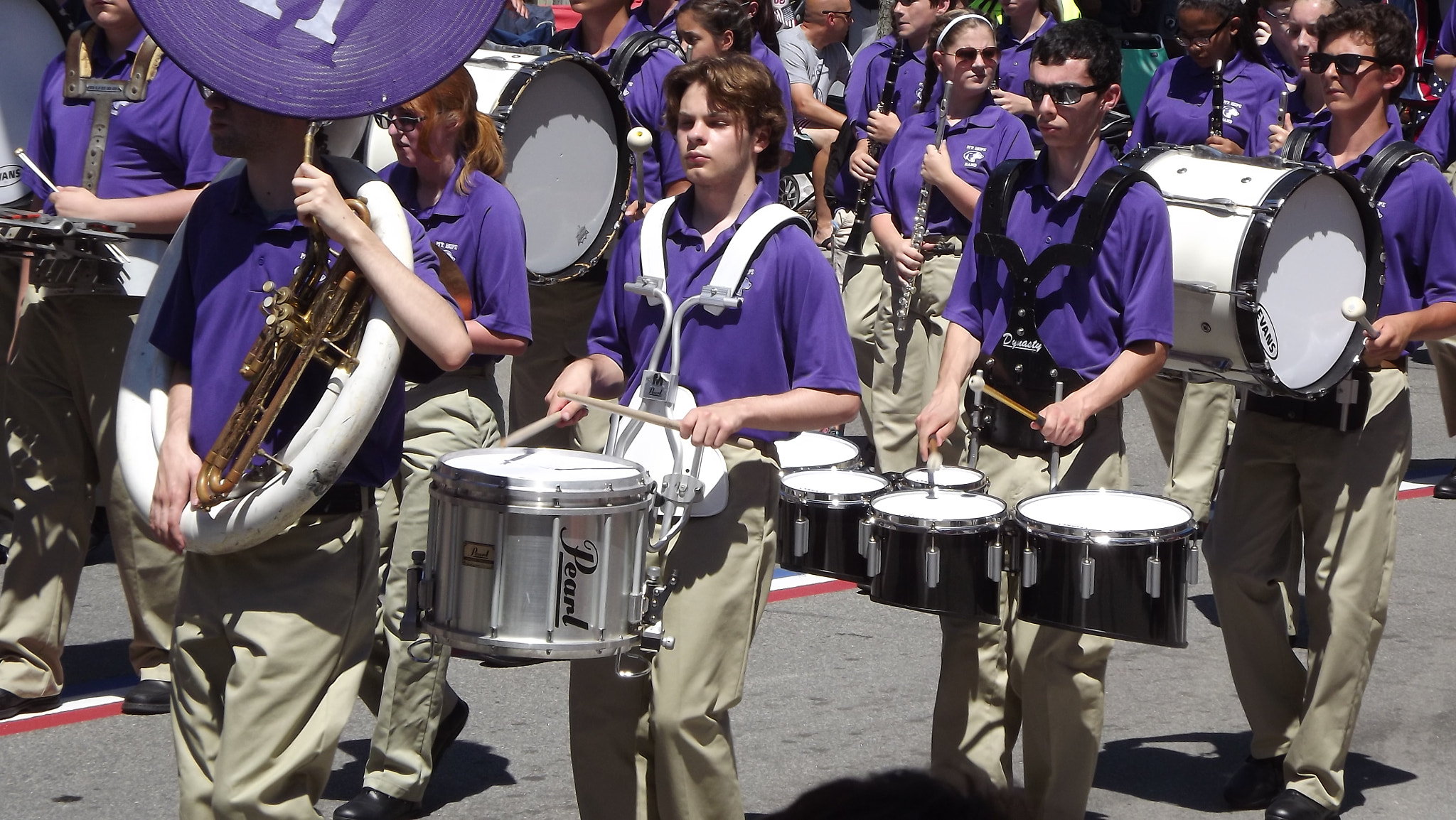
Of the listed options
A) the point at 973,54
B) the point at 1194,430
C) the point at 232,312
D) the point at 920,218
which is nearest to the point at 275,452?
the point at 232,312

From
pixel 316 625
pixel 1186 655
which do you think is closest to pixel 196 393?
pixel 316 625

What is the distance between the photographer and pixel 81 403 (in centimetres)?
602

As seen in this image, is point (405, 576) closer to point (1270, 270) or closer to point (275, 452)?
point (275, 452)

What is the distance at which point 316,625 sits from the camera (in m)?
3.81

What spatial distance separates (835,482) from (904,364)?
306 centimetres

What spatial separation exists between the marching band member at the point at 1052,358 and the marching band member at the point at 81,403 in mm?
2523

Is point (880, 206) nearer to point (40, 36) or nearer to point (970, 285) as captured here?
point (970, 285)

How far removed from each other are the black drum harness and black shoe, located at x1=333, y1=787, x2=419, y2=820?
1.94 metres

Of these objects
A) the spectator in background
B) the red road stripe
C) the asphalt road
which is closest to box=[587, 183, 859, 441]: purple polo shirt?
the asphalt road

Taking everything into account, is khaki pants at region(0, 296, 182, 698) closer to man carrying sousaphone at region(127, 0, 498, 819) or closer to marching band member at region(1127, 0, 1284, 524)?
man carrying sousaphone at region(127, 0, 498, 819)

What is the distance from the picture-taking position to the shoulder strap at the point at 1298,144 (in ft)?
18.8

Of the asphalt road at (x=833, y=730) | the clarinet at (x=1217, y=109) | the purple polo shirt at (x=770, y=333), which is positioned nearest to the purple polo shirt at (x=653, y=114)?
the asphalt road at (x=833, y=730)

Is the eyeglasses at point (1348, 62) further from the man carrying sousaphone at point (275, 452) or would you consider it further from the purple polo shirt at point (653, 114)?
the man carrying sousaphone at point (275, 452)

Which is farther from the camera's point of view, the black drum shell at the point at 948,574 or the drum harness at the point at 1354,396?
the drum harness at the point at 1354,396
